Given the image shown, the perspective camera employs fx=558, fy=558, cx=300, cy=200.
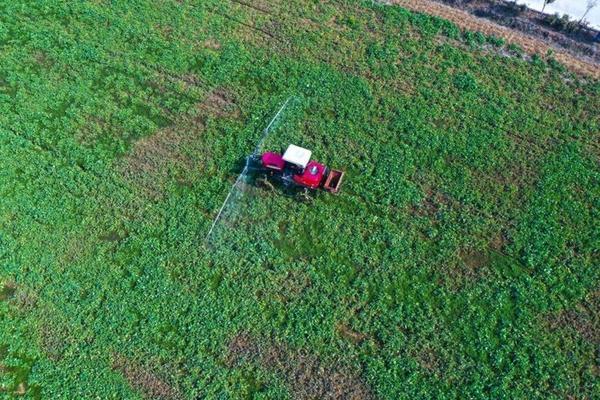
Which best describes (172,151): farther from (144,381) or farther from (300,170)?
(144,381)

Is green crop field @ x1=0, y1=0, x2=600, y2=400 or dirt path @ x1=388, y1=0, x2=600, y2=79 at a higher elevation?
dirt path @ x1=388, y1=0, x2=600, y2=79

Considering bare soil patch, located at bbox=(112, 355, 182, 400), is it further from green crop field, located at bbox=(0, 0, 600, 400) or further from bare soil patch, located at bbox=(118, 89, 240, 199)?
bare soil patch, located at bbox=(118, 89, 240, 199)

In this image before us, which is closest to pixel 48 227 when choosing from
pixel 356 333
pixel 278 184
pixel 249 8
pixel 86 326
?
pixel 86 326

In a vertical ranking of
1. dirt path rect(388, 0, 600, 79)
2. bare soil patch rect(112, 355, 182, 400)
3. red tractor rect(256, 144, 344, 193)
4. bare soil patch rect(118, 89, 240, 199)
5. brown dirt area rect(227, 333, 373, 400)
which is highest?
dirt path rect(388, 0, 600, 79)

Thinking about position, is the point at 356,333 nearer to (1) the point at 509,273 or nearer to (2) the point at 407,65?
(1) the point at 509,273

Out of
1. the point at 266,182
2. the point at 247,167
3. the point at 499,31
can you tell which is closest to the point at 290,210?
the point at 266,182

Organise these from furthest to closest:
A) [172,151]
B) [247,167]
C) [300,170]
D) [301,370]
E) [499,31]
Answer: [499,31]
[172,151]
[247,167]
[300,170]
[301,370]

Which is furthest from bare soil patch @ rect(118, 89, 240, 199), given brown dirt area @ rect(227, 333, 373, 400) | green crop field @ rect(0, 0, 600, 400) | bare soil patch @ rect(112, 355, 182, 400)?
brown dirt area @ rect(227, 333, 373, 400)
